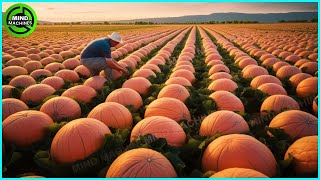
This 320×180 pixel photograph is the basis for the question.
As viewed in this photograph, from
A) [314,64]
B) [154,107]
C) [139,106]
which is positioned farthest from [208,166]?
[314,64]

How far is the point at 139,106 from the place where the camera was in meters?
7.38

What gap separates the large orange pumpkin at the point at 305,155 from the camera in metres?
4.13

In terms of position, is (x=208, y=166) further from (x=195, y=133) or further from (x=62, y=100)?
(x=62, y=100)

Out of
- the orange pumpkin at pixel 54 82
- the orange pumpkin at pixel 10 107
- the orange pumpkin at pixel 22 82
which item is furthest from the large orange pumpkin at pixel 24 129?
the orange pumpkin at pixel 22 82

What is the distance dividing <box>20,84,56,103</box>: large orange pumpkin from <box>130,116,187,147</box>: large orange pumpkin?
4072 mm

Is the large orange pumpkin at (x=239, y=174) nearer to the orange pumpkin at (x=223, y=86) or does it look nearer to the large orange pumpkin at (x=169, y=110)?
the large orange pumpkin at (x=169, y=110)

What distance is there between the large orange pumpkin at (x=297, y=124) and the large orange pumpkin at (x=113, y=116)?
320 cm

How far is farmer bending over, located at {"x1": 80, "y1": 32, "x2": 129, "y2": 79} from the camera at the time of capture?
9492 mm

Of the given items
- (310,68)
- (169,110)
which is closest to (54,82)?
(169,110)

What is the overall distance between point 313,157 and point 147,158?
2584 millimetres

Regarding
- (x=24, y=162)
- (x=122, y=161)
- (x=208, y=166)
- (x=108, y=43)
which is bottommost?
(x=24, y=162)

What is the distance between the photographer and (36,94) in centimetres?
788

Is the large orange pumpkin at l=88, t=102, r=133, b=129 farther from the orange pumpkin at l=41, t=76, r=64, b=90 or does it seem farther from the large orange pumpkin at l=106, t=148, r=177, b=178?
the orange pumpkin at l=41, t=76, r=64, b=90

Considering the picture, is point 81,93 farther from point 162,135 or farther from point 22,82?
point 162,135
